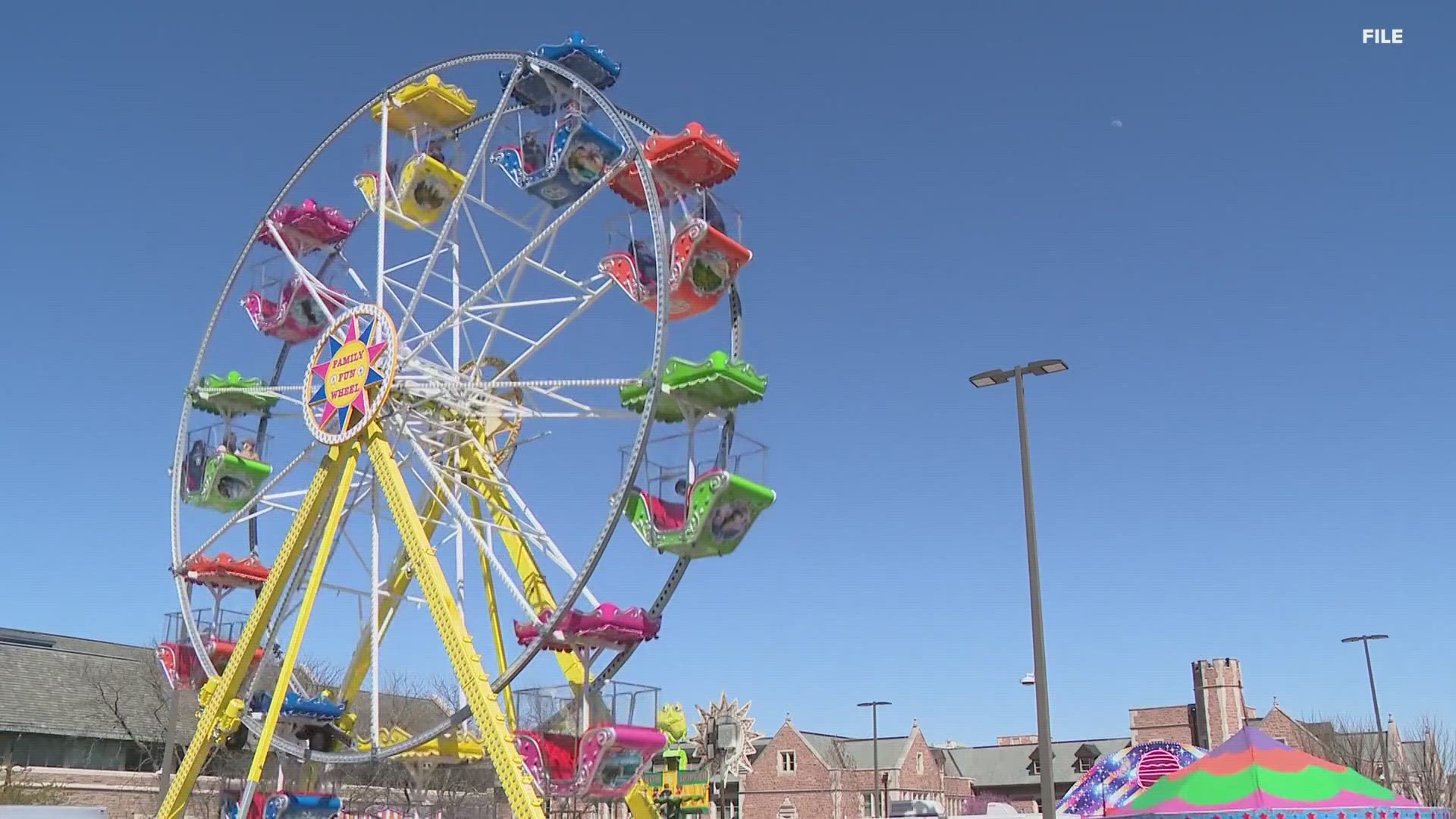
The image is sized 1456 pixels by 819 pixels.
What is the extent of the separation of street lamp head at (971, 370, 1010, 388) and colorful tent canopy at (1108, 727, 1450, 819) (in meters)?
6.74

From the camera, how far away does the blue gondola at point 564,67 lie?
77.0 feet

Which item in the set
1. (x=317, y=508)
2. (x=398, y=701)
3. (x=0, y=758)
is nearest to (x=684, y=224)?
(x=317, y=508)

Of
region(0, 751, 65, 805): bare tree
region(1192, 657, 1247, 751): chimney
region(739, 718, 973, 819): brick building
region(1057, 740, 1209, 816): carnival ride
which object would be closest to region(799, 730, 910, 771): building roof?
region(739, 718, 973, 819): brick building

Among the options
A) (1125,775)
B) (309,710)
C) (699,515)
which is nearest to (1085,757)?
(1125,775)

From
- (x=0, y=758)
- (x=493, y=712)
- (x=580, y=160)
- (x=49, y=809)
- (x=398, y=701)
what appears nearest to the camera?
(x=49, y=809)

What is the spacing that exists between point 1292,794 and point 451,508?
13350 millimetres

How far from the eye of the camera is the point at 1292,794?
19.5 m

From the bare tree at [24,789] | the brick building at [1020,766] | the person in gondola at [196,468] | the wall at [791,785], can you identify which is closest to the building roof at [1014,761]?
the brick building at [1020,766]

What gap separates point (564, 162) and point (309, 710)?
1048cm

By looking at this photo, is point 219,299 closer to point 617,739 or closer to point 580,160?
point 580,160

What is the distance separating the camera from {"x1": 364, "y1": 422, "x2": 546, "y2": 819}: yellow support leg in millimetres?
18500

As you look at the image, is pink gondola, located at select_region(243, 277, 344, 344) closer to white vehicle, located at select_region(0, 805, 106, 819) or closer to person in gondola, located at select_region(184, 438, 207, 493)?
person in gondola, located at select_region(184, 438, 207, 493)

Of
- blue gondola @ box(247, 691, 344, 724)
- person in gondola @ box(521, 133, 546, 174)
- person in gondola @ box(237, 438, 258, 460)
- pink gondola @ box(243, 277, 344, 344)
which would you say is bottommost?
blue gondola @ box(247, 691, 344, 724)

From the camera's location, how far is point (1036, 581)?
17141mm
